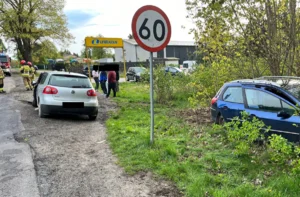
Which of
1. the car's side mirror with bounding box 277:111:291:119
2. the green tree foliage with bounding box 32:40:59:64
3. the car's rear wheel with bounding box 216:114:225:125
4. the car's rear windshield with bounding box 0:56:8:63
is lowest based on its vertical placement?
the car's rear wheel with bounding box 216:114:225:125

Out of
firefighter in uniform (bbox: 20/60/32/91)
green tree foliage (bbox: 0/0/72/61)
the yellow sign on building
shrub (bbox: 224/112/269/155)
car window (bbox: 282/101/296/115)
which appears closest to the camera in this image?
shrub (bbox: 224/112/269/155)

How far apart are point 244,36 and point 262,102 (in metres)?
3.37

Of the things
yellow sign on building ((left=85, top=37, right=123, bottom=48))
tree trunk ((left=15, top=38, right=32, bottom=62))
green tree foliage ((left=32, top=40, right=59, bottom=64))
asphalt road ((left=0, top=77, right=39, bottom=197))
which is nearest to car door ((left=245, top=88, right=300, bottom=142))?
asphalt road ((left=0, top=77, right=39, bottom=197))

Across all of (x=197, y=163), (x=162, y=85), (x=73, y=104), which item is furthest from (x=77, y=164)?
(x=162, y=85)

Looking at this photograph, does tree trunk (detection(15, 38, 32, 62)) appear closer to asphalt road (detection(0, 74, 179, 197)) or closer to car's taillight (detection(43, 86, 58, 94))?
asphalt road (detection(0, 74, 179, 197))

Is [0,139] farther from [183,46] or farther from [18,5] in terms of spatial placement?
[183,46]

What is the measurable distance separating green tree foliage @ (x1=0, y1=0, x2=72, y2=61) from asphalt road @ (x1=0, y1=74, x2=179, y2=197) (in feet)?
90.5

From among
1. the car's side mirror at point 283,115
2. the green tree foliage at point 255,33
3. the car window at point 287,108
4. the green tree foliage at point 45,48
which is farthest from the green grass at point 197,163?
the green tree foliage at point 45,48

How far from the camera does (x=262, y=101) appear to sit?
6.00m

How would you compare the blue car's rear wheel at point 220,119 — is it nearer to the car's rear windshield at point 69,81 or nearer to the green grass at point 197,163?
the green grass at point 197,163

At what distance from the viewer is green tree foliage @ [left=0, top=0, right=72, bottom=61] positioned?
3216 cm

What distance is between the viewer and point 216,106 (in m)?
7.43

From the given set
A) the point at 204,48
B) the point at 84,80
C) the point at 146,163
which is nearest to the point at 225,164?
the point at 146,163

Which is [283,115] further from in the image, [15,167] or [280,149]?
[15,167]
